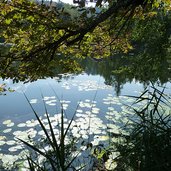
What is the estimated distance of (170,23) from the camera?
9758 millimetres

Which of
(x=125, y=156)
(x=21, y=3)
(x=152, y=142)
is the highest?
(x=21, y=3)

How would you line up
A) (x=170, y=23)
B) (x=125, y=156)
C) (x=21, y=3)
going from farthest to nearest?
(x=170, y=23) < (x=125, y=156) < (x=21, y=3)

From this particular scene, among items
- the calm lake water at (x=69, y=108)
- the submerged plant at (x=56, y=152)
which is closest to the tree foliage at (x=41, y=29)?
the submerged plant at (x=56, y=152)

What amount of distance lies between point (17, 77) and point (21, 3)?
4.47ft

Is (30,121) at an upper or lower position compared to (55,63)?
lower

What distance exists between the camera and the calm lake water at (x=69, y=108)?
10.1 metres

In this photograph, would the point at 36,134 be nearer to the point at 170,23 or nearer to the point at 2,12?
the point at 170,23

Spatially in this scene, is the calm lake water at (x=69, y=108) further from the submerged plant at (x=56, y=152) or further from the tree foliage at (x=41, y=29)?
the tree foliage at (x=41, y=29)

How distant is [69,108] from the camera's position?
14328mm

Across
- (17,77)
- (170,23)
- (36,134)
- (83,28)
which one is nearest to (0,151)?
(36,134)

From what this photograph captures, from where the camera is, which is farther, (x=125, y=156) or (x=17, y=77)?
(x=17, y=77)

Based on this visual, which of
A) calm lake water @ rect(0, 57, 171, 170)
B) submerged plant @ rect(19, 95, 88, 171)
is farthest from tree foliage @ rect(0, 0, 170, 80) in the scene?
calm lake water @ rect(0, 57, 171, 170)

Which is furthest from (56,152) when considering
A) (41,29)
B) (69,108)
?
(69,108)

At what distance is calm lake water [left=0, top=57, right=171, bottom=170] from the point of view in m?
10.1
